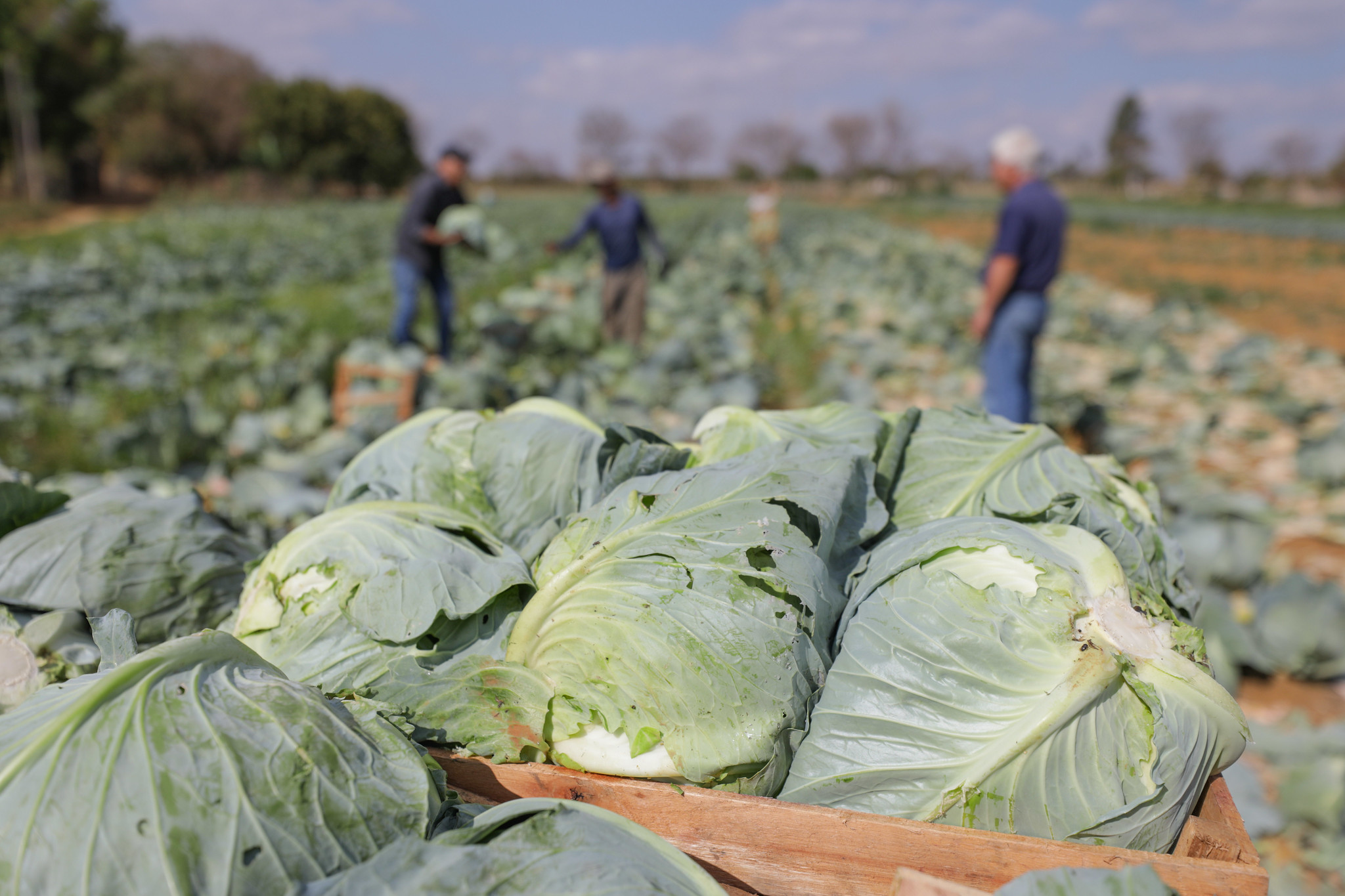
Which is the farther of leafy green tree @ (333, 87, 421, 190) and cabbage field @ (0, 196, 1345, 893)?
leafy green tree @ (333, 87, 421, 190)

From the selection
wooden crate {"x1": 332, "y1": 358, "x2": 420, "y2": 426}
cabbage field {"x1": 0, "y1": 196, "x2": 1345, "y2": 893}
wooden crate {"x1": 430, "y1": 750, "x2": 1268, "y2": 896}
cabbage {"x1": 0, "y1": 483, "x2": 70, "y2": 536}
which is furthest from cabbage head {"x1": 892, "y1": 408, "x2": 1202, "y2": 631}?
wooden crate {"x1": 332, "y1": 358, "x2": 420, "y2": 426}

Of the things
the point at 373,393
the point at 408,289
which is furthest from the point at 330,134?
the point at 373,393

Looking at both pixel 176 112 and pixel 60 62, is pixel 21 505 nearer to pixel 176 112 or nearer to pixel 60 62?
pixel 60 62

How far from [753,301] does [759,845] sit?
13.5m

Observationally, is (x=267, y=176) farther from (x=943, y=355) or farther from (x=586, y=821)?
(x=586, y=821)

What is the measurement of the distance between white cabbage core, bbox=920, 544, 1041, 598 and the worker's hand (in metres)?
4.55

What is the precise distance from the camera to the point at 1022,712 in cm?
149

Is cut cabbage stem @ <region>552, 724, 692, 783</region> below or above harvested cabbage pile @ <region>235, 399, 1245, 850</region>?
below

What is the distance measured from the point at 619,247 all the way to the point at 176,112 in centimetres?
5465

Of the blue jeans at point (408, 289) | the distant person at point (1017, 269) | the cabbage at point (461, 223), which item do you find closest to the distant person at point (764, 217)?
the cabbage at point (461, 223)

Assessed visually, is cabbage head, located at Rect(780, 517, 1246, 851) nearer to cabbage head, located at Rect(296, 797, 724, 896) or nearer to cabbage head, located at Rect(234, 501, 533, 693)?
cabbage head, located at Rect(296, 797, 724, 896)

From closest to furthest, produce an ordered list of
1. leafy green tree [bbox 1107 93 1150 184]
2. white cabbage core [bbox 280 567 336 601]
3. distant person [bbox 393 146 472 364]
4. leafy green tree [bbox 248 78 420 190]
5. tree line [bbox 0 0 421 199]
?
white cabbage core [bbox 280 567 336 601] → distant person [bbox 393 146 472 364] → tree line [bbox 0 0 421 199] → leafy green tree [bbox 248 78 420 190] → leafy green tree [bbox 1107 93 1150 184]

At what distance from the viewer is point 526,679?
166 centimetres

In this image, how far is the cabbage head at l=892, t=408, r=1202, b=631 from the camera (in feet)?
6.47
